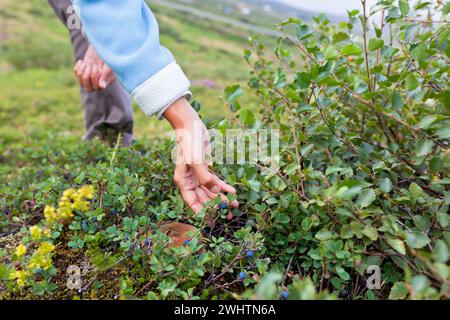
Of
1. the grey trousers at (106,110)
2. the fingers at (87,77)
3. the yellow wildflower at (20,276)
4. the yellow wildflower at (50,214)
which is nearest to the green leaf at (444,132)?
the yellow wildflower at (50,214)

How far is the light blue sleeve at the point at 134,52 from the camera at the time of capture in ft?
5.41

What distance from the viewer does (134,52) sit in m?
1.67

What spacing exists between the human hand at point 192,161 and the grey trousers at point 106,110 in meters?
1.73

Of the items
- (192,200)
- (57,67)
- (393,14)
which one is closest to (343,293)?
(192,200)

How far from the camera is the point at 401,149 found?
190 cm

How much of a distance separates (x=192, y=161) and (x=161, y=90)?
29 centimetres

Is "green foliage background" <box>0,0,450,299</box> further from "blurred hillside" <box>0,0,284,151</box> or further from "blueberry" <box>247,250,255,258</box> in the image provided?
"blurred hillside" <box>0,0,284,151</box>

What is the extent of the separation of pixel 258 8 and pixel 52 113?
1035 centimetres

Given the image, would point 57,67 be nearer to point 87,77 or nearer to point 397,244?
point 87,77

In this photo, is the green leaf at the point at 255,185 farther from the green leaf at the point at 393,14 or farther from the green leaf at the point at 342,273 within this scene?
the green leaf at the point at 393,14

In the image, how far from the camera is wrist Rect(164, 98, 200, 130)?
168 cm

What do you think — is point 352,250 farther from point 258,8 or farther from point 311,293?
point 258,8

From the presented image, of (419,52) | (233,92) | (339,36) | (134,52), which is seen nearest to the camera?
(419,52)

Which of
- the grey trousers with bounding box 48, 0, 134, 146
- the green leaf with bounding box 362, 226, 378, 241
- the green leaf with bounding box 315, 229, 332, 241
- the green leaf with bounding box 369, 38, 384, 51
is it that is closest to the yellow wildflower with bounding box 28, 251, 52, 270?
the green leaf with bounding box 315, 229, 332, 241
